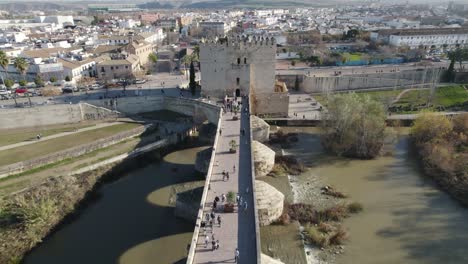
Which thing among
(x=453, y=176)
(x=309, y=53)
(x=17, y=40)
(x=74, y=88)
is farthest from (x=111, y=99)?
(x=17, y=40)

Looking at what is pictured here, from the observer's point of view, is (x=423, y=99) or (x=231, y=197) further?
(x=423, y=99)

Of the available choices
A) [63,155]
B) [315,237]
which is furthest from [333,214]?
[63,155]

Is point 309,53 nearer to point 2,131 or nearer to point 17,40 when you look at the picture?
point 2,131

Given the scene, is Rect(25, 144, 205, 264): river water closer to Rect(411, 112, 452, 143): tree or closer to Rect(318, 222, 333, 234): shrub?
Rect(318, 222, 333, 234): shrub

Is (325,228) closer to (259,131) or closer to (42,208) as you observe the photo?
(259,131)

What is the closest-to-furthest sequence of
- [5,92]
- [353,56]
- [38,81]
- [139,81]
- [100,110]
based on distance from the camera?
[100,110]
[5,92]
[38,81]
[139,81]
[353,56]

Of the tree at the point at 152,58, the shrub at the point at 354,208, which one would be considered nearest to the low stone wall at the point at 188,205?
the shrub at the point at 354,208
